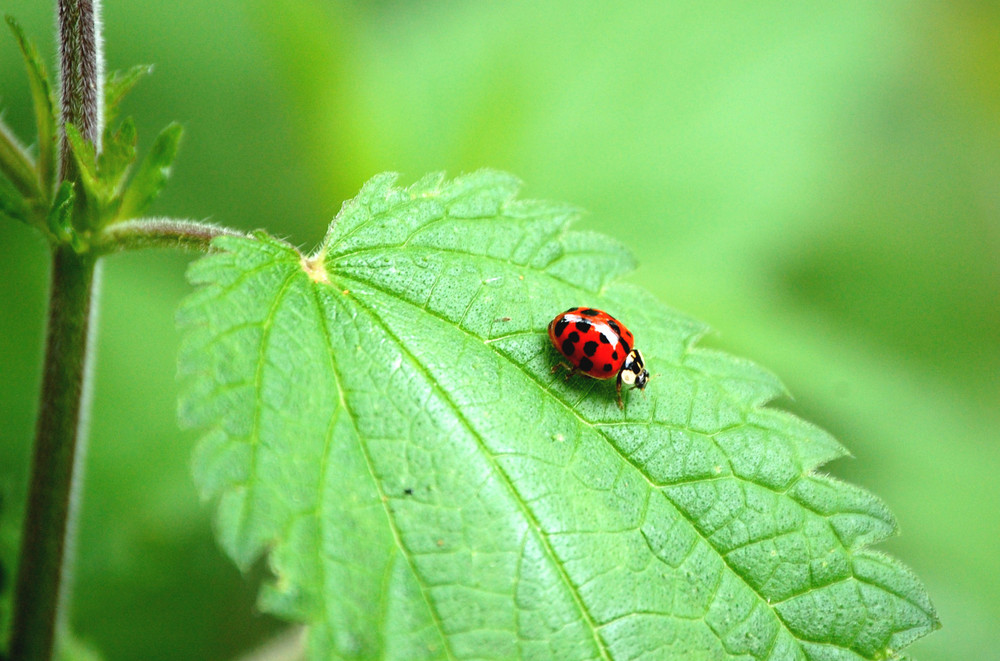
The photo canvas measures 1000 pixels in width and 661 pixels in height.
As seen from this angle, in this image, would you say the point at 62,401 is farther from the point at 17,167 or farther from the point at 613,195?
the point at 613,195

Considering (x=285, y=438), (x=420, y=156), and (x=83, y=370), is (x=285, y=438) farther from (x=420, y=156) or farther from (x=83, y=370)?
(x=420, y=156)

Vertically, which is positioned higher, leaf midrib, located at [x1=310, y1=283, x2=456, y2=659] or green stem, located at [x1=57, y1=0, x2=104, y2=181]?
green stem, located at [x1=57, y1=0, x2=104, y2=181]

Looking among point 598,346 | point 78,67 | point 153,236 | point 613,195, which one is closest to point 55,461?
point 153,236

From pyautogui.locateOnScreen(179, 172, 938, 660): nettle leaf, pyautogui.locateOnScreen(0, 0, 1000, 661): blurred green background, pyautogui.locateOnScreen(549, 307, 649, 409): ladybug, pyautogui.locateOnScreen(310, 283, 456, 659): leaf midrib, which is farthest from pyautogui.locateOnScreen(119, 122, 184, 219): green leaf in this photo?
pyautogui.locateOnScreen(0, 0, 1000, 661): blurred green background

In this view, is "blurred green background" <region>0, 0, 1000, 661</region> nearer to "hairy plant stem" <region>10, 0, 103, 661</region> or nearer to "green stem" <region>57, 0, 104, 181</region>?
"hairy plant stem" <region>10, 0, 103, 661</region>

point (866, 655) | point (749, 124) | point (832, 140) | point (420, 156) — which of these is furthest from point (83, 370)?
point (832, 140)
